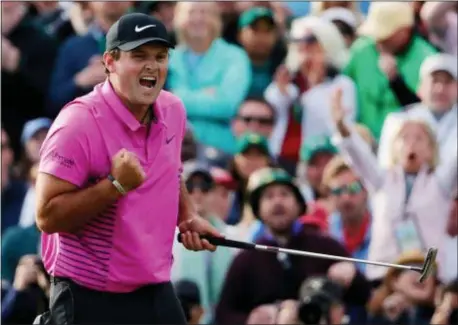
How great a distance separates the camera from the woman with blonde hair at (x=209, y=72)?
1250 centimetres

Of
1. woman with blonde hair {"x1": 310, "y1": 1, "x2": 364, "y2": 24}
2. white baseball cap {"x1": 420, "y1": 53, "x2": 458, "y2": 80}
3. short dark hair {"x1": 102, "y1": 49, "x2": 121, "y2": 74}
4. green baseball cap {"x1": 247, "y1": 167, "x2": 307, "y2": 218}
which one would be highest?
woman with blonde hair {"x1": 310, "y1": 1, "x2": 364, "y2": 24}

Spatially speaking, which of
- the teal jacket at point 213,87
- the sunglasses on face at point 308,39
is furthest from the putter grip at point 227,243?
the sunglasses on face at point 308,39

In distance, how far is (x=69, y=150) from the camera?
7.02 metres

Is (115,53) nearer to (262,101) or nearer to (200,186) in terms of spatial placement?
(200,186)

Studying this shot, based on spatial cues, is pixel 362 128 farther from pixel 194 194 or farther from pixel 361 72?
pixel 194 194

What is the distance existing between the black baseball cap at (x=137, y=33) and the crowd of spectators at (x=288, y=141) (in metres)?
3.19

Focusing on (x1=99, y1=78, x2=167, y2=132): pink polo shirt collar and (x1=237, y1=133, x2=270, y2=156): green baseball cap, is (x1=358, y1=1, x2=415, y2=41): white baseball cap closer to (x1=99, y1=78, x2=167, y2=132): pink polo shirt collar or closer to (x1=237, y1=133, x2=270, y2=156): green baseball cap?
(x1=237, y1=133, x2=270, y2=156): green baseball cap

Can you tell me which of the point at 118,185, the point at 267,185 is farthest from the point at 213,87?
the point at 118,185

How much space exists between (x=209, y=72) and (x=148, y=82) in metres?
5.56

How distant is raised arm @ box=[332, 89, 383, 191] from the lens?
11.5 meters

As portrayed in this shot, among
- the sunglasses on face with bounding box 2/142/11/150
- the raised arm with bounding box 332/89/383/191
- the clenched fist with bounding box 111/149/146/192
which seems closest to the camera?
the clenched fist with bounding box 111/149/146/192

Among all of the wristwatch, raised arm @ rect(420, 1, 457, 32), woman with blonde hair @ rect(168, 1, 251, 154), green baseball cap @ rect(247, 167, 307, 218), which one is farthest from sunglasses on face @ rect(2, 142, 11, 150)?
the wristwatch

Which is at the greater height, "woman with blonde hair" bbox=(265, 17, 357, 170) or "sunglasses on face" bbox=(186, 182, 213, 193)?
"woman with blonde hair" bbox=(265, 17, 357, 170)

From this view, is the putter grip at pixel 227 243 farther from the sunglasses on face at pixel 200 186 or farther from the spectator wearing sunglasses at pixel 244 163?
the spectator wearing sunglasses at pixel 244 163
